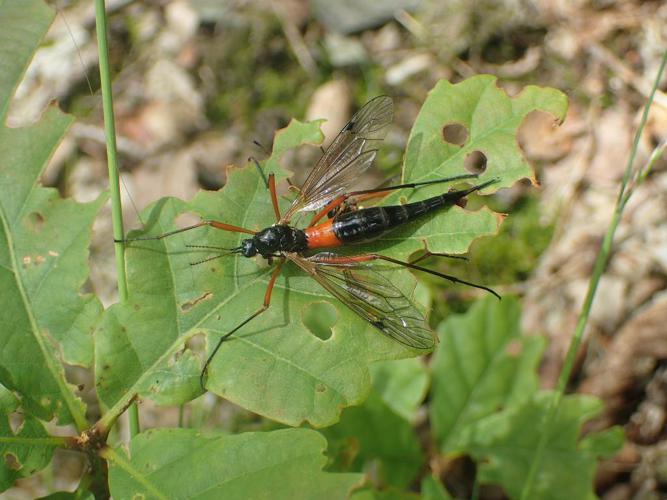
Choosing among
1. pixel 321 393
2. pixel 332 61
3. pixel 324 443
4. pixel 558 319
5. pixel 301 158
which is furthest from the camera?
pixel 332 61

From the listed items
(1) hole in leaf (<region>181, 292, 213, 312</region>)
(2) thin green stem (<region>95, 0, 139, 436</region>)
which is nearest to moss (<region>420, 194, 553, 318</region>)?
(1) hole in leaf (<region>181, 292, 213, 312</region>)

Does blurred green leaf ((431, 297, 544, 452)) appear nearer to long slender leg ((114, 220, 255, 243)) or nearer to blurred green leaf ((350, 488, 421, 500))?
blurred green leaf ((350, 488, 421, 500))

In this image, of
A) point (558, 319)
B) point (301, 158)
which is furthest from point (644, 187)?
point (301, 158)

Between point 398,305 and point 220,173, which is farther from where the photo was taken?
point 220,173

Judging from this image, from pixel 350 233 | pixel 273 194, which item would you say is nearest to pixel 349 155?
pixel 350 233

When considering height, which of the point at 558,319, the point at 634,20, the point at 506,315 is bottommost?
the point at 558,319

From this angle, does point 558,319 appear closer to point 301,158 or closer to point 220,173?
point 301,158

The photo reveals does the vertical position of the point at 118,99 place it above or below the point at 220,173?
above
